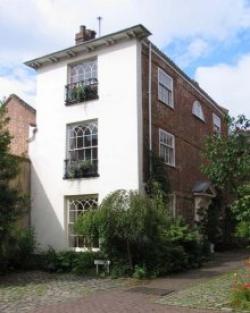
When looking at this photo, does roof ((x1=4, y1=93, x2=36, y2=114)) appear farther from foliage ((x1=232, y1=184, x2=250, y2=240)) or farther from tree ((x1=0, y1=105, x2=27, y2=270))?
foliage ((x1=232, y1=184, x2=250, y2=240))

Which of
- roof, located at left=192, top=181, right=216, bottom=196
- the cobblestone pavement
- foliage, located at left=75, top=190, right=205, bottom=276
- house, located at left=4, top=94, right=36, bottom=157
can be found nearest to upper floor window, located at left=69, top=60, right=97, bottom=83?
house, located at left=4, top=94, right=36, bottom=157

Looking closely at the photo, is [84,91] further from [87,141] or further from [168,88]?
[168,88]

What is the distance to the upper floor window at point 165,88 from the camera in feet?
69.3

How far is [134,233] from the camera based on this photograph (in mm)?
15562

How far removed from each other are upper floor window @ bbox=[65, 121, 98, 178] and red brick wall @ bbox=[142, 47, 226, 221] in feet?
6.64

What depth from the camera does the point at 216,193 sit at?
82.2ft

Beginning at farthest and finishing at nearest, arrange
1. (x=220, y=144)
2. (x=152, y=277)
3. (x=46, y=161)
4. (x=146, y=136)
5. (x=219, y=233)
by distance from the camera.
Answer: (x=219, y=233) < (x=46, y=161) < (x=146, y=136) < (x=220, y=144) < (x=152, y=277)

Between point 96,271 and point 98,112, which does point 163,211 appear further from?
point 98,112

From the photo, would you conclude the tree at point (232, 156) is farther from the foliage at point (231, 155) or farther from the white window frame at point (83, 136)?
the white window frame at point (83, 136)

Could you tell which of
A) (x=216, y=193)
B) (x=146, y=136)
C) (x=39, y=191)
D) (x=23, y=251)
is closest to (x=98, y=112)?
(x=146, y=136)

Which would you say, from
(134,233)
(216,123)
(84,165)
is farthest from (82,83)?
(216,123)

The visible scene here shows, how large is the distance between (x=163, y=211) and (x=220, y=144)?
11.1ft

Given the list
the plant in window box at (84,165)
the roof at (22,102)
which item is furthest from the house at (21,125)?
the plant in window box at (84,165)

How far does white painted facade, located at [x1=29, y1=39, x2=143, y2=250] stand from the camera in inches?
744
